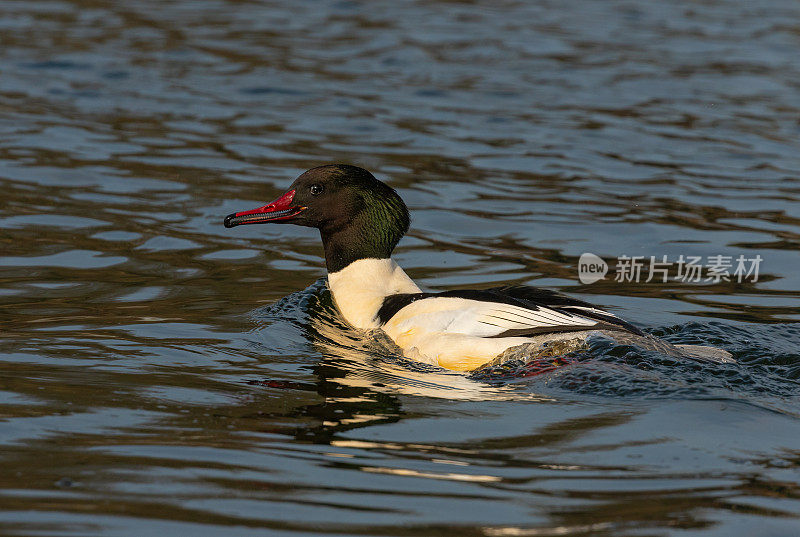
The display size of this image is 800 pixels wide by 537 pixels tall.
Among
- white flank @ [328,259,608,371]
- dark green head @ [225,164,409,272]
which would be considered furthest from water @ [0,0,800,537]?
dark green head @ [225,164,409,272]

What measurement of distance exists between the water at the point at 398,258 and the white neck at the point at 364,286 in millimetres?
195

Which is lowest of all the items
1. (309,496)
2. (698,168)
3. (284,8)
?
(309,496)

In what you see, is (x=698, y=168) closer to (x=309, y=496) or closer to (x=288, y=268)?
(x=288, y=268)

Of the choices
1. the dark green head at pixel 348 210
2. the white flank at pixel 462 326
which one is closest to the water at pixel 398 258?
the white flank at pixel 462 326

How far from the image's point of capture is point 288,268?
9.27m

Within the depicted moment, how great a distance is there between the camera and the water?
460cm

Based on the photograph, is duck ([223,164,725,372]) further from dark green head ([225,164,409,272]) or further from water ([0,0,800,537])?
water ([0,0,800,537])

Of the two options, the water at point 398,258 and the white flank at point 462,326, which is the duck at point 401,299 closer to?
the white flank at point 462,326

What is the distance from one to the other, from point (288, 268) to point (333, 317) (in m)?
1.67

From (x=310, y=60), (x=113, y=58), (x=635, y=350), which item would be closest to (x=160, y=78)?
(x=113, y=58)

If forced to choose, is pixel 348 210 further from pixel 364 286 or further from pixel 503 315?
pixel 503 315

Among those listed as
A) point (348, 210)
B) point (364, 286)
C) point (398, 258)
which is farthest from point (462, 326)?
point (398, 258)

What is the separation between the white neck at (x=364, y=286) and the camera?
7441 mm

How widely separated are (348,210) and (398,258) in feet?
6.61
